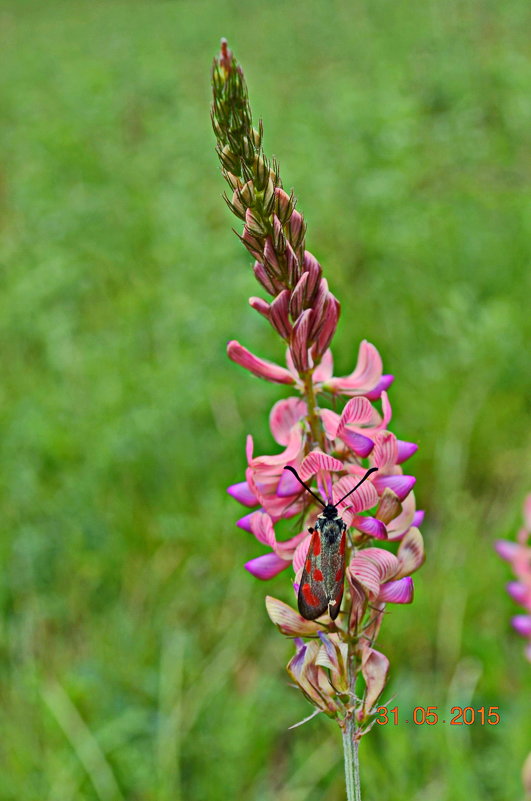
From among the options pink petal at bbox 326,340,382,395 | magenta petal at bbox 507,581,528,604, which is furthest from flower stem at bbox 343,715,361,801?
magenta petal at bbox 507,581,528,604

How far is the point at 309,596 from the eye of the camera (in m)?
0.94

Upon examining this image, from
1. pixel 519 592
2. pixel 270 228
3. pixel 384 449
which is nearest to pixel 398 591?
pixel 384 449

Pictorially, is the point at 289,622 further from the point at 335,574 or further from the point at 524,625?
the point at 524,625

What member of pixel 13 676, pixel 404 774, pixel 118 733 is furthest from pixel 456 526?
pixel 13 676

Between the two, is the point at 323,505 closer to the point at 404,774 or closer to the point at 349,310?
the point at 404,774

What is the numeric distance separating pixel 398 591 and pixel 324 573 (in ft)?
0.42

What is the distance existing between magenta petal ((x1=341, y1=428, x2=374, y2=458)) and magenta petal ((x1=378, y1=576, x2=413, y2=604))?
0.17m

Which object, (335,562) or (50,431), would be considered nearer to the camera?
(335,562)

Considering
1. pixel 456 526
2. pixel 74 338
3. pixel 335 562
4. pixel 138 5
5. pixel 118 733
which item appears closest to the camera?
pixel 335 562

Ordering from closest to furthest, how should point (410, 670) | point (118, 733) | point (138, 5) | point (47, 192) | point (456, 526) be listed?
point (118, 733), point (410, 670), point (456, 526), point (47, 192), point (138, 5)

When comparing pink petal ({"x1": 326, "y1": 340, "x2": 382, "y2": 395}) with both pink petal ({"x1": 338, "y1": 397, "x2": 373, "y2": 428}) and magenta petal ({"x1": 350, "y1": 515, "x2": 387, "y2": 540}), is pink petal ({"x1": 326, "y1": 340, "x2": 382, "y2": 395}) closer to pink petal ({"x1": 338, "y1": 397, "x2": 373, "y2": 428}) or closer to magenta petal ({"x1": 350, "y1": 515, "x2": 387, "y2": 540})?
pink petal ({"x1": 338, "y1": 397, "x2": 373, "y2": 428})

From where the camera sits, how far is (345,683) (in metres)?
0.99

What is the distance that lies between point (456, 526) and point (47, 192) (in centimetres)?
425

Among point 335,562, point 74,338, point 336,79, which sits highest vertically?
point 336,79
